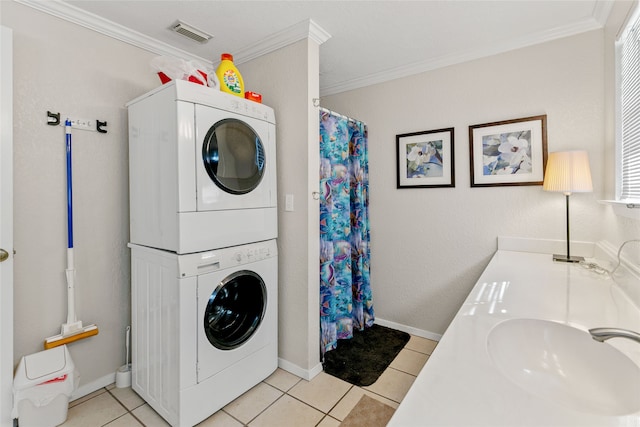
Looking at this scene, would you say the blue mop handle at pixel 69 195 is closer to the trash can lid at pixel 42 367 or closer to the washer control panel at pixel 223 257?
the trash can lid at pixel 42 367

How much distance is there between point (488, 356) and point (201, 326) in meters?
1.45

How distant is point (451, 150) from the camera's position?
8.12 ft

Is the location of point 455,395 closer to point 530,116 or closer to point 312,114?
point 312,114

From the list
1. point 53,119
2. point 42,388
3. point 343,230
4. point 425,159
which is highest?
point 53,119

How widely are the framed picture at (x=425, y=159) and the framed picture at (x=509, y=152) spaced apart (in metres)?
0.18

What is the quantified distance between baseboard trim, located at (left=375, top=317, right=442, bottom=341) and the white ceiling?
230 cm

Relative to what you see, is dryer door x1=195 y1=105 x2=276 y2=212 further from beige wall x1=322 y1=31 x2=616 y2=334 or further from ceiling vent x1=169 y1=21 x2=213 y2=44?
beige wall x1=322 y1=31 x2=616 y2=334

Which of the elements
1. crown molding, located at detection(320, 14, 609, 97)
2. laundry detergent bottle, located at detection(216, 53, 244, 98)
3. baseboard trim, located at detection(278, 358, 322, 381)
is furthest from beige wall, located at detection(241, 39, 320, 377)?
crown molding, located at detection(320, 14, 609, 97)

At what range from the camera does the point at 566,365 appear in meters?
0.92

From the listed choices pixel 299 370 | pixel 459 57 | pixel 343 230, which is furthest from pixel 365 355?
pixel 459 57

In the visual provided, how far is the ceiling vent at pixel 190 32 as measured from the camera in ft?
6.48

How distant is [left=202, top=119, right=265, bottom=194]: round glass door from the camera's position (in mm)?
1729

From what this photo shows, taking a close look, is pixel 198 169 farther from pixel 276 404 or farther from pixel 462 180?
pixel 462 180

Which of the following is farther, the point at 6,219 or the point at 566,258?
the point at 566,258
